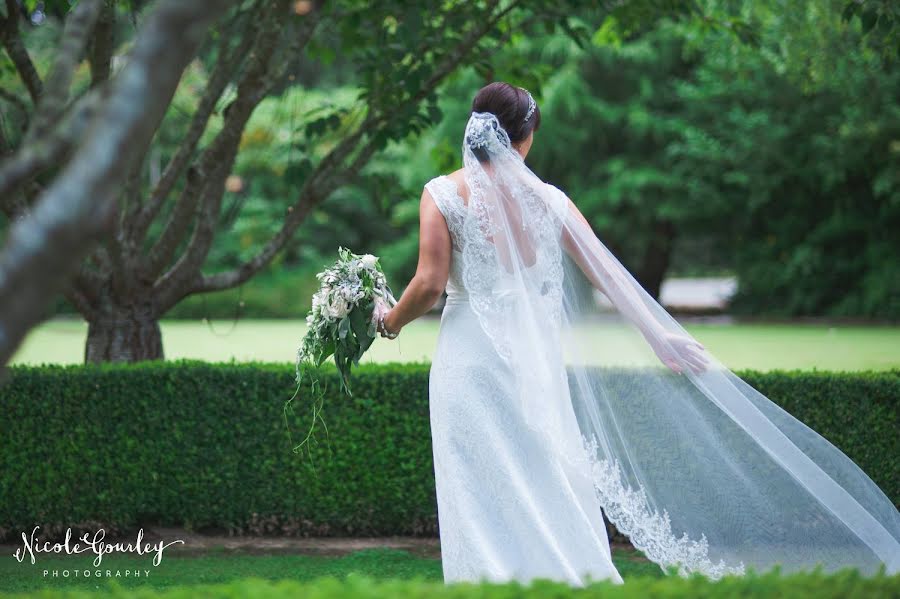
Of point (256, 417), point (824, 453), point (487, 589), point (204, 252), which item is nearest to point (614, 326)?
point (824, 453)

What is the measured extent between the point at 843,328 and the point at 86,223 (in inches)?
947

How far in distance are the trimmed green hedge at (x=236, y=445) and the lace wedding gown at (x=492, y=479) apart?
223 cm

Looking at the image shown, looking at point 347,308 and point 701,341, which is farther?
point 701,341

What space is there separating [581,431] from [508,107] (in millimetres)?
1442

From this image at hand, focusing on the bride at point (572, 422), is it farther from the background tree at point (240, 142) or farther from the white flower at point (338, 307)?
the background tree at point (240, 142)

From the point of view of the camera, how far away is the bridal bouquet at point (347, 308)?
14.1ft

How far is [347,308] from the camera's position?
428cm

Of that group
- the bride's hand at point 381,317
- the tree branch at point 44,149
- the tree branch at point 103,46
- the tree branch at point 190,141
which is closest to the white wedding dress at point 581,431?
the bride's hand at point 381,317

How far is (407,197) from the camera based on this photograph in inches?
331

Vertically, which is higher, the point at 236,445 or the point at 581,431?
the point at 581,431

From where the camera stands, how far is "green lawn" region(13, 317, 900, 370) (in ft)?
52.8

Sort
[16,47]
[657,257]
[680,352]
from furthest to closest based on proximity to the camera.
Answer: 1. [657,257]
2. [16,47]
3. [680,352]

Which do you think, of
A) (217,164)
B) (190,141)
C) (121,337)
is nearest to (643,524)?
(217,164)
